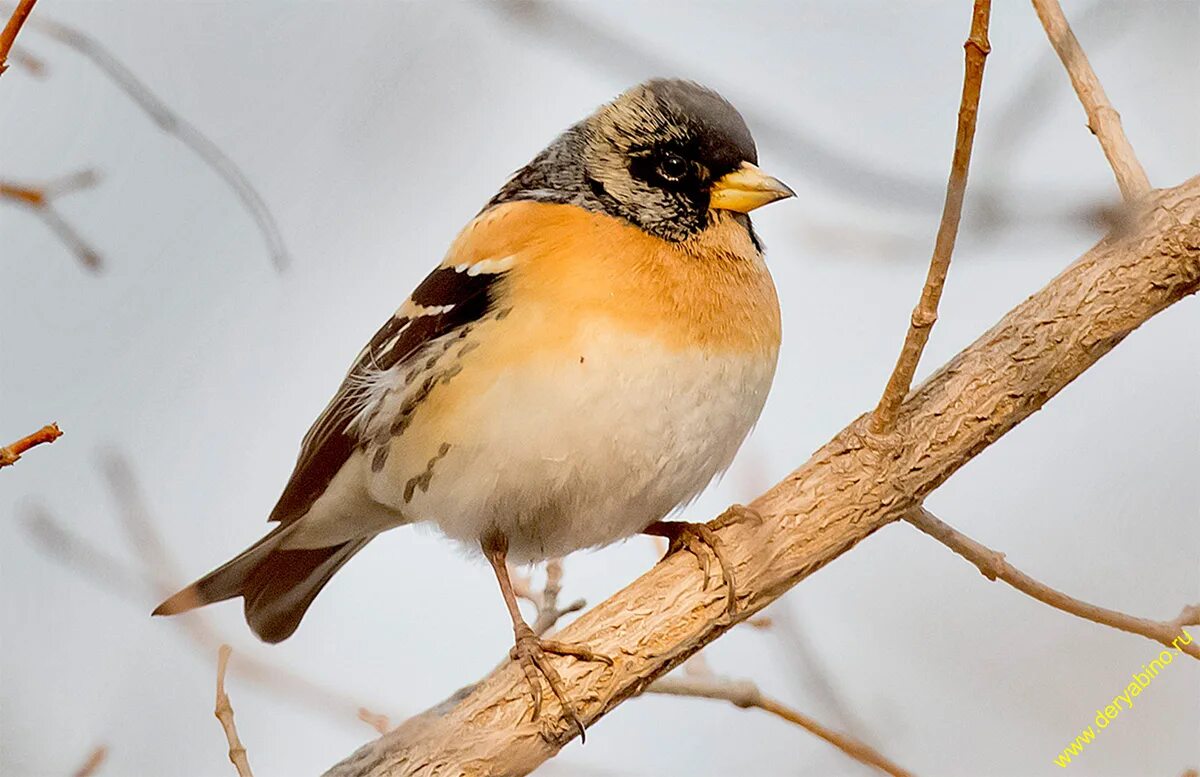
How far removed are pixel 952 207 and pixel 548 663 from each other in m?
1.20

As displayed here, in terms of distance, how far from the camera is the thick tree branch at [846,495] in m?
2.59

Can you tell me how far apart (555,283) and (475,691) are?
0.90 m

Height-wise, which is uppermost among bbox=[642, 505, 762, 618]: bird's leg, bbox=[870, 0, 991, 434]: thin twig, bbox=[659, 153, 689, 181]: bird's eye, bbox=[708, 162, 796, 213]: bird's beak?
bbox=[659, 153, 689, 181]: bird's eye

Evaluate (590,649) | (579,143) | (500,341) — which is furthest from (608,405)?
(579,143)

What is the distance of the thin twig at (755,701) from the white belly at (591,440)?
0.44 meters

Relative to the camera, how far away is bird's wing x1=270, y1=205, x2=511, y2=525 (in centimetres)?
306

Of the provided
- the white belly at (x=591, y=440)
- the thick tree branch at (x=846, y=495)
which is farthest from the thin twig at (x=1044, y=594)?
the white belly at (x=591, y=440)

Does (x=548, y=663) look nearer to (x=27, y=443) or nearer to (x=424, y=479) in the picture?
(x=424, y=479)

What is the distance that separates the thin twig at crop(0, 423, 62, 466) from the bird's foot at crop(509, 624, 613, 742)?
1200mm

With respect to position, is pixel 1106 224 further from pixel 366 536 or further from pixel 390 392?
pixel 366 536

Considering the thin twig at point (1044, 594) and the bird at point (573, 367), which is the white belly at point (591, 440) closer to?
the bird at point (573, 367)

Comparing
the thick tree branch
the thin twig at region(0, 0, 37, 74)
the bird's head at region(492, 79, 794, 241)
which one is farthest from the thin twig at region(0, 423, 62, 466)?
the bird's head at region(492, 79, 794, 241)

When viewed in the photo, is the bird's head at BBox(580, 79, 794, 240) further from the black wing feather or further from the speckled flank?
the speckled flank

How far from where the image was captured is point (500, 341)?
9.41 ft
